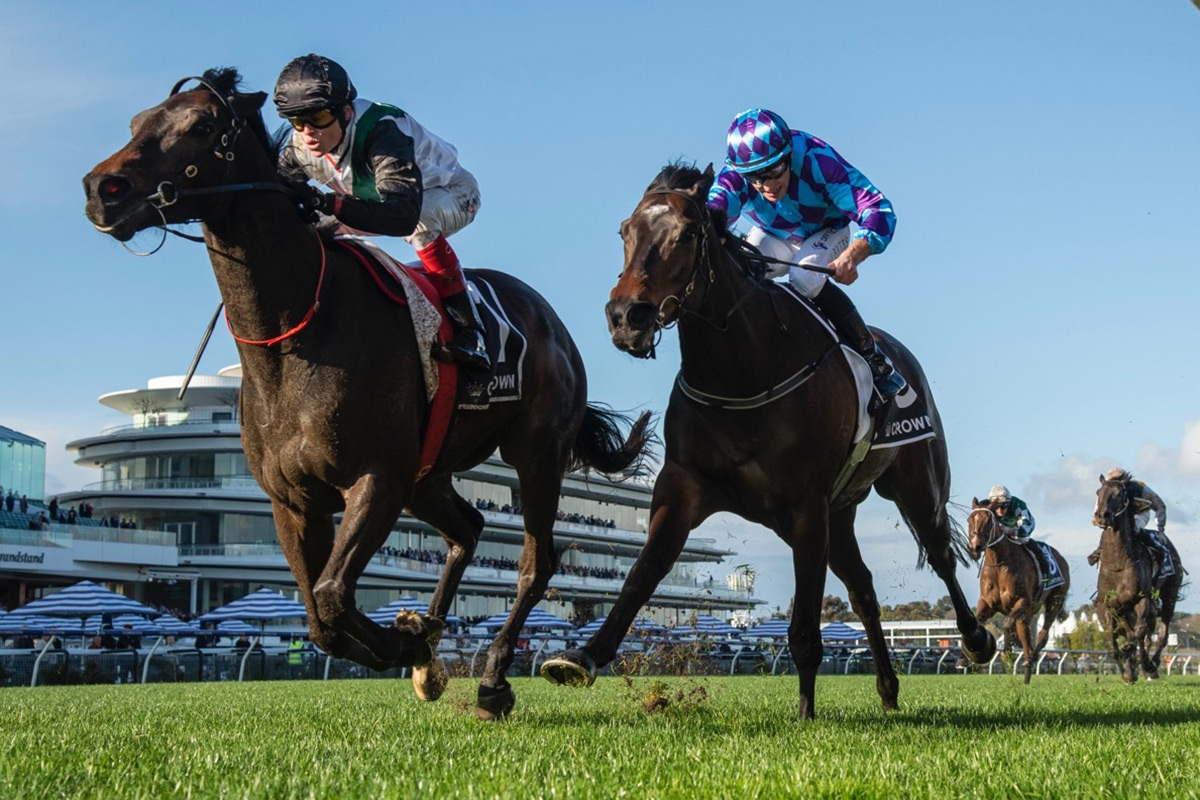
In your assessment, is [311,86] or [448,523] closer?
[311,86]

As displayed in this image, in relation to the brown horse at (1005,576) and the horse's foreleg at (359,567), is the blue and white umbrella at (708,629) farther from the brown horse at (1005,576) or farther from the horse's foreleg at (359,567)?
the horse's foreleg at (359,567)

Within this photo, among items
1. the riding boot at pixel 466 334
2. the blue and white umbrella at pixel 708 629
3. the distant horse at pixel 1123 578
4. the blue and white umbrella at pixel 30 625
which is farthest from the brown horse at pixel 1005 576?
the blue and white umbrella at pixel 30 625

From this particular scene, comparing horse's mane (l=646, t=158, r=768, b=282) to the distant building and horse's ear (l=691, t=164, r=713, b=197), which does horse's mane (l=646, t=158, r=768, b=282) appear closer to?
horse's ear (l=691, t=164, r=713, b=197)

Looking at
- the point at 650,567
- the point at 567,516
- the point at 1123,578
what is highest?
the point at 567,516

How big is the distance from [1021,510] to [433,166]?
14.3 metres

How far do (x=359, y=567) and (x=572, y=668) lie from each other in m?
0.94

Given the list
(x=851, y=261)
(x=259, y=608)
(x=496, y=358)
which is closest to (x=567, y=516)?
(x=259, y=608)

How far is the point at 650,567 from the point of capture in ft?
19.5

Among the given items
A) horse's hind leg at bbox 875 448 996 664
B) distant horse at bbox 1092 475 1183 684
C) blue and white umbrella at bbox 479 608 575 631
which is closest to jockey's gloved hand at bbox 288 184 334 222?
horse's hind leg at bbox 875 448 996 664

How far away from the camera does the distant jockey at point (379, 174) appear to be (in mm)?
5590

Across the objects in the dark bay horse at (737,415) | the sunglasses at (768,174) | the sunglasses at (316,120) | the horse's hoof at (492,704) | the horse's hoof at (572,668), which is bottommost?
the horse's hoof at (492,704)

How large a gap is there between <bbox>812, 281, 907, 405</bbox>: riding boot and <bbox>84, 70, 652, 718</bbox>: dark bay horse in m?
2.30

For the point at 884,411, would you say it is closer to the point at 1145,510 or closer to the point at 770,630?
the point at 1145,510

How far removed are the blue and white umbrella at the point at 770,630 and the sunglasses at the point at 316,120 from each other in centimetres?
2856
